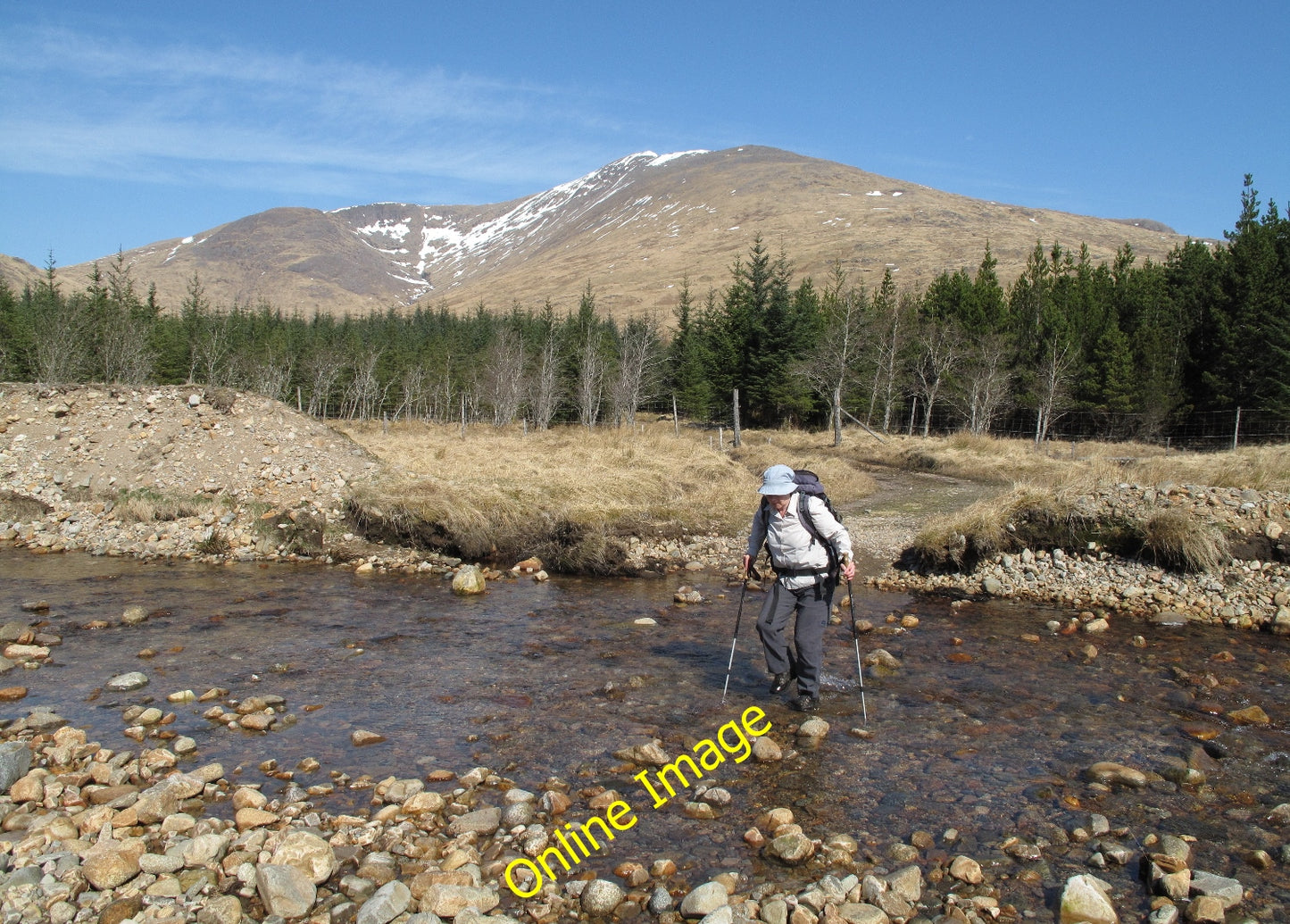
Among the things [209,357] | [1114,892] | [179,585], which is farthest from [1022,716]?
[209,357]

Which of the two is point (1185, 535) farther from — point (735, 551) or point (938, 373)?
point (938, 373)

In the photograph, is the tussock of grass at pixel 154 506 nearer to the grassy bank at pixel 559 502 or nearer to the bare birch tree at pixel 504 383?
the grassy bank at pixel 559 502

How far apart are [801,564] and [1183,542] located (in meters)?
8.09

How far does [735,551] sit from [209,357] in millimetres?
64297

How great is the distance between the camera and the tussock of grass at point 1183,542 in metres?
11.8

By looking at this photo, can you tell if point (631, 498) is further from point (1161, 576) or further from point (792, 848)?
point (792, 848)

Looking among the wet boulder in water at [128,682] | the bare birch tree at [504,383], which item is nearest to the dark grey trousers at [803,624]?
the wet boulder in water at [128,682]

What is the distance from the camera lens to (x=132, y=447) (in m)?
19.7

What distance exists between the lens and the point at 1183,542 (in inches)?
471

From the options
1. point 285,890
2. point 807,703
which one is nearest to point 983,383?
point 807,703

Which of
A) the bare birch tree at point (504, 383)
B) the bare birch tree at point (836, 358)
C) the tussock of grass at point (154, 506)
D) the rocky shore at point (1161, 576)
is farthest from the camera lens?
the bare birch tree at point (504, 383)

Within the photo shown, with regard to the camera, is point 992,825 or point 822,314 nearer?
point 992,825

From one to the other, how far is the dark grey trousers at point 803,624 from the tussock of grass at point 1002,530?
737 cm

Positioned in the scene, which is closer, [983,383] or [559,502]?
[559,502]
